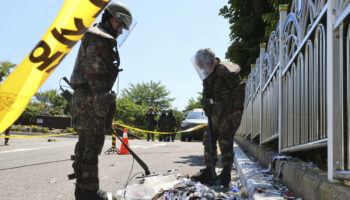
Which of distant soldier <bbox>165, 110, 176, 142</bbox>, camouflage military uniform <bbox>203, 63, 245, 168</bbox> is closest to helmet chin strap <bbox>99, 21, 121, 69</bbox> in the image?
camouflage military uniform <bbox>203, 63, 245, 168</bbox>

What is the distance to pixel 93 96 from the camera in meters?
3.45

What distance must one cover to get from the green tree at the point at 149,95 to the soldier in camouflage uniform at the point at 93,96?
51.0m

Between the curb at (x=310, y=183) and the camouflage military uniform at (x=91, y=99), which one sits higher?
the camouflage military uniform at (x=91, y=99)

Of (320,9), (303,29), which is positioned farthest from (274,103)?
(320,9)

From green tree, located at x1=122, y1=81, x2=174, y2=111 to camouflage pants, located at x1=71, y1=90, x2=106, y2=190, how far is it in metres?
51.0

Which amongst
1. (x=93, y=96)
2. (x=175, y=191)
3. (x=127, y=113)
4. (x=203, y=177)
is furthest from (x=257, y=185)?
(x=127, y=113)

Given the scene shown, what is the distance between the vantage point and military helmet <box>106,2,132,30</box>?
356 cm

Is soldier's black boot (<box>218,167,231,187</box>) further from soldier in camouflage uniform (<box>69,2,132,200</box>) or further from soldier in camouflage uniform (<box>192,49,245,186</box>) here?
soldier in camouflage uniform (<box>69,2,132,200</box>)

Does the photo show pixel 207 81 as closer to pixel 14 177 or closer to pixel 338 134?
pixel 338 134

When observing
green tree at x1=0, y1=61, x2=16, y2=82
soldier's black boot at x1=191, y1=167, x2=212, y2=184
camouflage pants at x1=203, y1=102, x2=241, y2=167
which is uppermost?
green tree at x1=0, y1=61, x2=16, y2=82

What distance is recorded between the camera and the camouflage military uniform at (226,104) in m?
A: 4.83

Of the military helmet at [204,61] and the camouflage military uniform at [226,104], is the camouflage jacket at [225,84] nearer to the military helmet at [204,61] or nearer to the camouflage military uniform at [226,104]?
the camouflage military uniform at [226,104]

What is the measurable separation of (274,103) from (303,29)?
1877 mm

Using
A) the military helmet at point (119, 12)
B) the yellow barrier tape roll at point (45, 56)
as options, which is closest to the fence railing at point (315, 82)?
the yellow barrier tape roll at point (45, 56)
